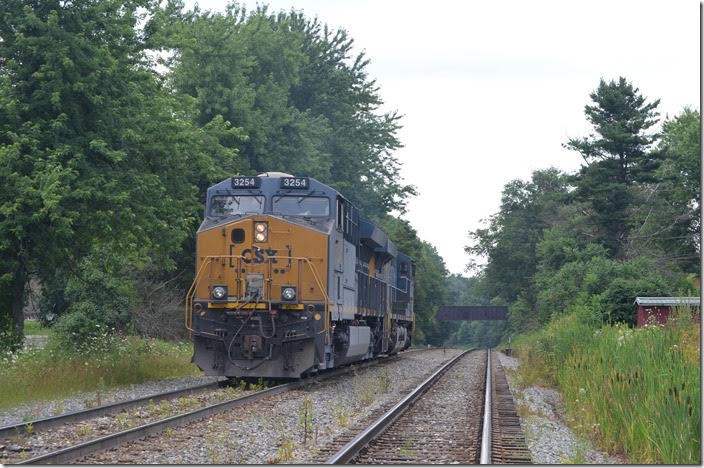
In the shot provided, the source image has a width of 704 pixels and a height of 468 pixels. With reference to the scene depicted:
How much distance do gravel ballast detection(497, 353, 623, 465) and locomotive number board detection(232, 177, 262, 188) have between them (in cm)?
686

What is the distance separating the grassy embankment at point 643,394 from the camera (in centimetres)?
899

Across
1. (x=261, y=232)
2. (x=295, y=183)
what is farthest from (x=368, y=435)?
(x=295, y=183)

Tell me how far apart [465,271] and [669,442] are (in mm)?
87907

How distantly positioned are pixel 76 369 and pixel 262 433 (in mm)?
8108

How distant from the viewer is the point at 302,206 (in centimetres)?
1914

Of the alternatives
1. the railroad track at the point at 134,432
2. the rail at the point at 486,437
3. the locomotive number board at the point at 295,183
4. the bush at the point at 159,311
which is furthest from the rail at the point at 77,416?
the bush at the point at 159,311

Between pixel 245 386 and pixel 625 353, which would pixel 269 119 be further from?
pixel 625 353

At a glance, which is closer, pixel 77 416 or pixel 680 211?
pixel 77 416

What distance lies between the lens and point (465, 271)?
96.4m

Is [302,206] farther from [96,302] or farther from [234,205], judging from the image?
[96,302]

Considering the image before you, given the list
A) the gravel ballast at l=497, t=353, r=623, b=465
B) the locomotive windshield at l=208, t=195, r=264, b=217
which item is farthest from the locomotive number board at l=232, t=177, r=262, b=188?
the gravel ballast at l=497, t=353, r=623, b=465

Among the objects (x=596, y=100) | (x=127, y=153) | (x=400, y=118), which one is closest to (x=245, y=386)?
(x=127, y=153)

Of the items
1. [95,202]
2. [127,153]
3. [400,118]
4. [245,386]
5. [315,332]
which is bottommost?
[245,386]

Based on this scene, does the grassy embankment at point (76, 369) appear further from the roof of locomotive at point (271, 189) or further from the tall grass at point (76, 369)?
the roof of locomotive at point (271, 189)
